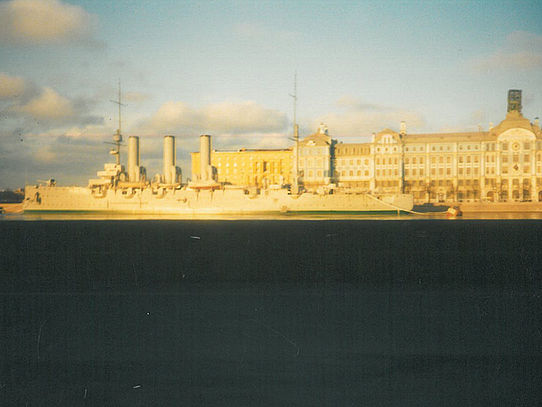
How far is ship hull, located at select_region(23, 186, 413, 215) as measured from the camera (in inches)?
2061

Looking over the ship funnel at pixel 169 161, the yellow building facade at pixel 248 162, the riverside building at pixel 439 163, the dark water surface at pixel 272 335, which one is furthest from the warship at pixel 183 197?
the dark water surface at pixel 272 335

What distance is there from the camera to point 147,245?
556 inches

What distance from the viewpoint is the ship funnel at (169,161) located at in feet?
201

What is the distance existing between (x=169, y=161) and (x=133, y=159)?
666 centimetres

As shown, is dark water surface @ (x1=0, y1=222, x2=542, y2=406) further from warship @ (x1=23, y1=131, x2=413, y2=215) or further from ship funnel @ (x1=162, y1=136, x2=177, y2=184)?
ship funnel @ (x1=162, y1=136, x2=177, y2=184)

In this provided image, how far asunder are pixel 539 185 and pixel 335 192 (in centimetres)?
3214

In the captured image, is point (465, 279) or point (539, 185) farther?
point (539, 185)

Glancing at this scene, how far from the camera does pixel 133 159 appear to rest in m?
65.3

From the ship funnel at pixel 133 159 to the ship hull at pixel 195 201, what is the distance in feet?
17.0

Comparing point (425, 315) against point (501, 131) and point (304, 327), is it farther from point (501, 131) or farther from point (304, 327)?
point (501, 131)

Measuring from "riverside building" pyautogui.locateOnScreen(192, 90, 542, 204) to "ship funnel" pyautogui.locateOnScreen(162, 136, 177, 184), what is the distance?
13339 mm

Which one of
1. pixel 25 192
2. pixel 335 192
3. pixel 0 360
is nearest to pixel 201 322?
pixel 0 360

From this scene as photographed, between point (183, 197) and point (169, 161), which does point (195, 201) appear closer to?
point (183, 197)

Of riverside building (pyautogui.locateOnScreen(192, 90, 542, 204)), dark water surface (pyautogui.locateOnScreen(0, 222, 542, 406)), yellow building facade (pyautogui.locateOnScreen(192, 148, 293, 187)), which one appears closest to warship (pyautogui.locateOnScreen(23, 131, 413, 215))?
riverside building (pyautogui.locateOnScreen(192, 90, 542, 204))
